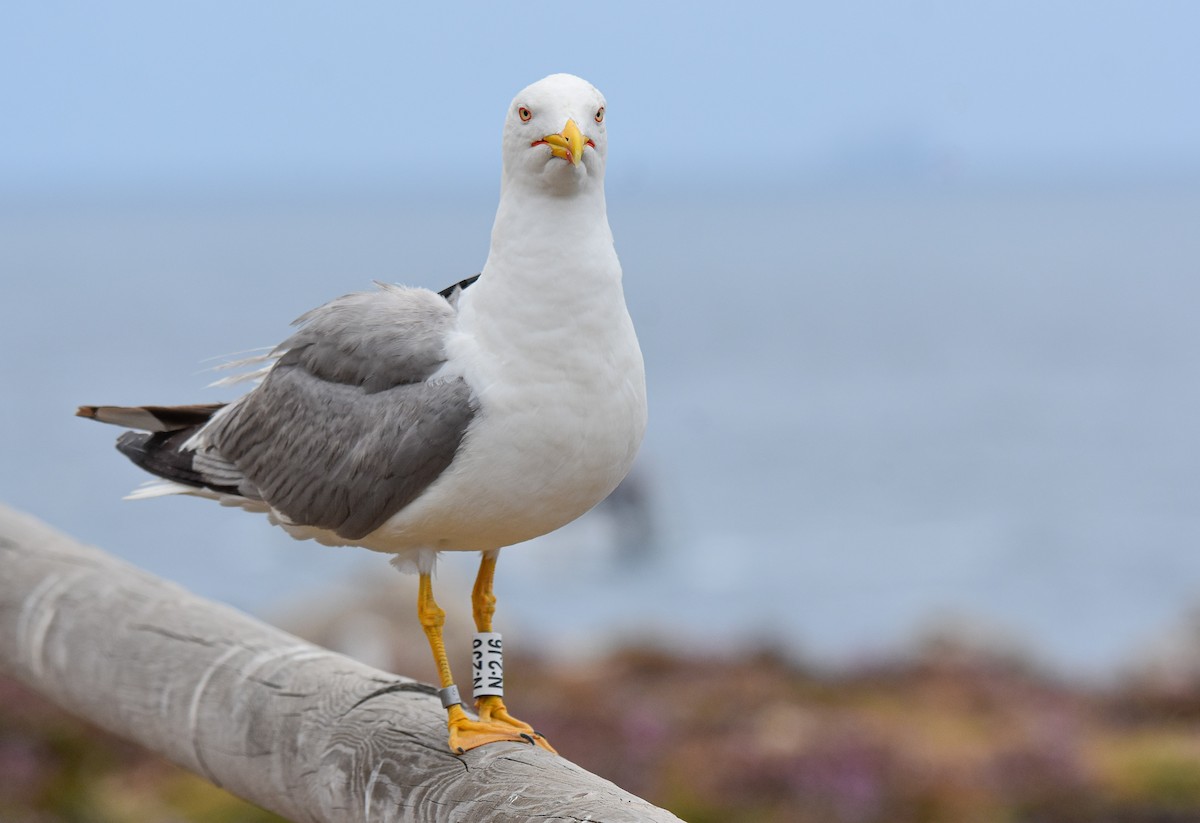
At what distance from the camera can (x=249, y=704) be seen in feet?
11.7

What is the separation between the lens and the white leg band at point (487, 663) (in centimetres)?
324

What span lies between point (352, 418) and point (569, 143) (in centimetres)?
83

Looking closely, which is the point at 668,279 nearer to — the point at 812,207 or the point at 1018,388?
the point at 1018,388

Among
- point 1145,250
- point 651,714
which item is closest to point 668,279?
point 1145,250

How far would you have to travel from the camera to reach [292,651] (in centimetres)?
368

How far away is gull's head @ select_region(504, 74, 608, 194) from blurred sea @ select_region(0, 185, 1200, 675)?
3366mm

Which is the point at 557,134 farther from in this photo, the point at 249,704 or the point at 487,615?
the point at 249,704

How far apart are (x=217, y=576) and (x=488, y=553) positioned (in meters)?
18.3

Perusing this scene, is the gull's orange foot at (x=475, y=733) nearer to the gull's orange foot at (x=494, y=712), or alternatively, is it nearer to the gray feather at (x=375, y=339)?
the gull's orange foot at (x=494, y=712)

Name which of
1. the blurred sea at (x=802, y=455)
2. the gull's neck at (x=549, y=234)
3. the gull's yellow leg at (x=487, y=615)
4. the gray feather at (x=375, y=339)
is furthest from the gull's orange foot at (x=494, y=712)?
the blurred sea at (x=802, y=455)

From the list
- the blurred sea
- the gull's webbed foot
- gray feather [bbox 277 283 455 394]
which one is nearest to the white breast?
gray feather [bbox 277 283 455 394]

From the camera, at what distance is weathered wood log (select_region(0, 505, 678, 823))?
9.75ft

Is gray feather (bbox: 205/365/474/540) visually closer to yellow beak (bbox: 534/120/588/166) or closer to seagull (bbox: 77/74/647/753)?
seagull (bbox: 77/74/647/753)

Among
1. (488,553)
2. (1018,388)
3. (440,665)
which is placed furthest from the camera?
(1018,388)
